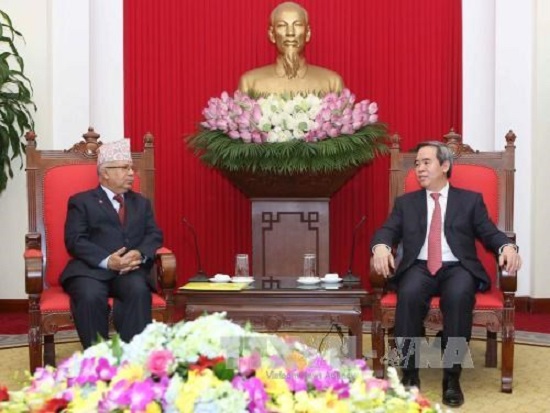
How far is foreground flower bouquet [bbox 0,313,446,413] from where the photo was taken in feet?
4.60

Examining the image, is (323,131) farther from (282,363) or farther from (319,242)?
(282,363)

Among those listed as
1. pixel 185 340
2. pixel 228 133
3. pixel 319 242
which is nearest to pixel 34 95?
pixel 228 133

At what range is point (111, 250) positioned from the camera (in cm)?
401

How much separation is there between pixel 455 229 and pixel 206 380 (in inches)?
108

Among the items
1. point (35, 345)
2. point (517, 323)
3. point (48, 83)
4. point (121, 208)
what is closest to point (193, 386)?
→ point (35, 345)

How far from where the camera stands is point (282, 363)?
5.14ft

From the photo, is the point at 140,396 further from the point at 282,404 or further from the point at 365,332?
the point at 365,332

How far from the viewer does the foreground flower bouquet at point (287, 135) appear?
446cm

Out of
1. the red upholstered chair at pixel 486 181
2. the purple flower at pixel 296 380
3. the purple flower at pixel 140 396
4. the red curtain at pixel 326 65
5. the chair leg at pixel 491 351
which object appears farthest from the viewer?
the red curtain at pixel 326 65

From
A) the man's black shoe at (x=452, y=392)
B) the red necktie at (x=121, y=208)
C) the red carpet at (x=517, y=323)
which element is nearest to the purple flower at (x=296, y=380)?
the man's black shoe at (x=452, y=392)

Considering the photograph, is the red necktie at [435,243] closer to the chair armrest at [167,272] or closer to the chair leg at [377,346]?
the chair leg at [377,346]

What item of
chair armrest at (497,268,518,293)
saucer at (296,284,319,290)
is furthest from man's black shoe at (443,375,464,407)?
saucer at (296,284,319,290)

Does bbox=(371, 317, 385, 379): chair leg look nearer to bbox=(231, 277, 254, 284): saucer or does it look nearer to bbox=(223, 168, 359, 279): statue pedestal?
bbox=(231, 277, 254, 284): saucer

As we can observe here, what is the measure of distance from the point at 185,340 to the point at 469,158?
309cm
